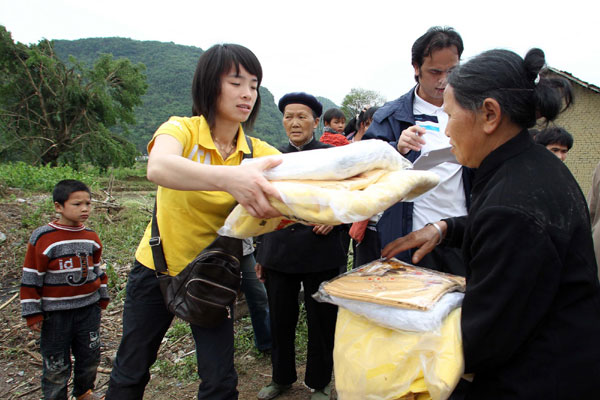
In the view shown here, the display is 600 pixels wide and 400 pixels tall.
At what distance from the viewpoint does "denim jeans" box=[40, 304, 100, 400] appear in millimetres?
2846

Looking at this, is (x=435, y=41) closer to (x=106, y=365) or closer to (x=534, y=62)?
(x=534, y=62)

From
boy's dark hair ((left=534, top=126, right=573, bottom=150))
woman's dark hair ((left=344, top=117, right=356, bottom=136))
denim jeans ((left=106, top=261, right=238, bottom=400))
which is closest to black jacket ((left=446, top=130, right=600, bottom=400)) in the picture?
denim jeans ((left=106, top=261, right=238, bottom=400))

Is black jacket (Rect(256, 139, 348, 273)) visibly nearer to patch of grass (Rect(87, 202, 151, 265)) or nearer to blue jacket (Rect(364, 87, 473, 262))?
blue jacket (Rect(364, 87, 473, 262))

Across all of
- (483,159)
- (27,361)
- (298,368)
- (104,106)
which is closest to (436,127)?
(483,159)

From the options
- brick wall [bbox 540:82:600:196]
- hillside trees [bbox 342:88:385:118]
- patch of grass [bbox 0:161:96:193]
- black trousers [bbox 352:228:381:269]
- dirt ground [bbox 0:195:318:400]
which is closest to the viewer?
black trousers [bbox 352:228:381:269]

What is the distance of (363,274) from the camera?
5.08ft

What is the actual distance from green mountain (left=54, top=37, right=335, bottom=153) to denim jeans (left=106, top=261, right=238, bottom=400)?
145 feet

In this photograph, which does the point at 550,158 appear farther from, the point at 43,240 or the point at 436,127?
the point at 43,240

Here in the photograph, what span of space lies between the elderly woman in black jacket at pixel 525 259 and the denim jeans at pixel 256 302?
8.16 feet

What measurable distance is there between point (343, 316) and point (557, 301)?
711 millimetres

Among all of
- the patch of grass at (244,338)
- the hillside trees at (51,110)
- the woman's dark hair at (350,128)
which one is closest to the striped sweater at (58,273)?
the patch of grass at (244,338)

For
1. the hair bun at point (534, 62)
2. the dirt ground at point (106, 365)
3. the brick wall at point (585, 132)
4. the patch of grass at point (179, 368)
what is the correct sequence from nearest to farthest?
the hair bun at point (534, 62)
the dirt ground at point (106, 365)
the patch of grass at point (179, 368)
the brick wall at point (585, 132)

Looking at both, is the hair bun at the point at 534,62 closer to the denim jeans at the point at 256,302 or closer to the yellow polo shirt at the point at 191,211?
the yellow polo shirt at the point at 191,211

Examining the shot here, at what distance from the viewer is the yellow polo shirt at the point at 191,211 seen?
1.84 meters
